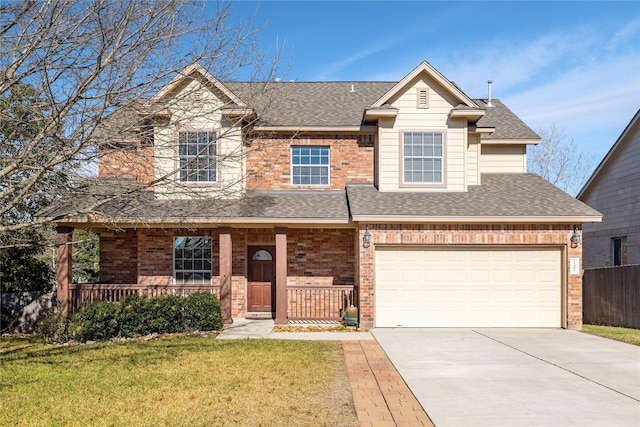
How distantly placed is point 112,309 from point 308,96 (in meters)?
10.0

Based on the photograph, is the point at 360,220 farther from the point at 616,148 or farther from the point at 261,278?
the point at 616,148

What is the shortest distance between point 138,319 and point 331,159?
749 centimetres

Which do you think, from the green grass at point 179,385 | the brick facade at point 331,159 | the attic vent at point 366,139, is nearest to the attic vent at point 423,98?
the attic vent at point 366,139

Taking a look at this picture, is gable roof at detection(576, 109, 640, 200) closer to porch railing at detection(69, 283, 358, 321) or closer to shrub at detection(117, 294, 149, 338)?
porch railing at detection(69, 283, 358, 321)

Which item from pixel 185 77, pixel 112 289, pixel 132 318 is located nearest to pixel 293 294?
pixel 132 318

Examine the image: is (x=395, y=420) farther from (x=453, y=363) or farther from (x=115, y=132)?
(x=115, y=132)

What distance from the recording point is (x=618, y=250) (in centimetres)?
1961

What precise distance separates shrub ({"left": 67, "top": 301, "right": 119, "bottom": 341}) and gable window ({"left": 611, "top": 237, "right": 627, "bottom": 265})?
57.0 ft

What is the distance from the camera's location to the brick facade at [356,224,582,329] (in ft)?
46.0

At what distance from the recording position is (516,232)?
1412cm

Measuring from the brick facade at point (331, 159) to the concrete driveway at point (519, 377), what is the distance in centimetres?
546

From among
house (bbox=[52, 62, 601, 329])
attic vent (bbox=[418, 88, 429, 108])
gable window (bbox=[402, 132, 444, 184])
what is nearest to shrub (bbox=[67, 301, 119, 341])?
house (bbox=[52, 62, 601, 329])

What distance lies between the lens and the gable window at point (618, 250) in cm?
1917

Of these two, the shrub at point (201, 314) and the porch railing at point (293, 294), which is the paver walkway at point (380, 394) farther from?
the porch railing at point (293, 294)
